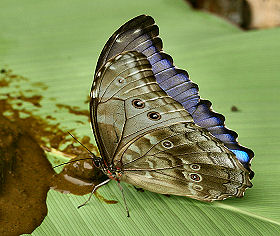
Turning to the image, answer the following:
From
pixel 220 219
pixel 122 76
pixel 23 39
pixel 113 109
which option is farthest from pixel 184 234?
pixel 23 39

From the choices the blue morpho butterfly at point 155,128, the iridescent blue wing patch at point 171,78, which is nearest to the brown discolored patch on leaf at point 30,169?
the blue morpho butterfly at point 155,128

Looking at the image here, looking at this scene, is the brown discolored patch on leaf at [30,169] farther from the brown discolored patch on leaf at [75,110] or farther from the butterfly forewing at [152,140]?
the butterfly forewing at [152,140]

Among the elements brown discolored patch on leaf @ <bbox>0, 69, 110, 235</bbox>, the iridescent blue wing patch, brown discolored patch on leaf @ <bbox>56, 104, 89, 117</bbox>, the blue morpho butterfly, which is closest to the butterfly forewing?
the blue morpho butterfly

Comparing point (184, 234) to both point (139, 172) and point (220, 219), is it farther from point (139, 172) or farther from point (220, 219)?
point (139, 172)

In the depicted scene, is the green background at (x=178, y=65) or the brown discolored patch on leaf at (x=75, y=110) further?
the brown discolored patch on leaf at (x=75, y=110)

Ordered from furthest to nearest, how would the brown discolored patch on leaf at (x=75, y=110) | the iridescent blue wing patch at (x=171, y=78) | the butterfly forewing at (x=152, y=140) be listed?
the brown discolored patch on leaf at (x=75, y=110) < the iridescent blue wing patch at (x=171, y=78) < the butterfly forewing at (x=152, y=140)

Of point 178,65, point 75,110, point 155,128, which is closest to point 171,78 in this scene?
point 155,128

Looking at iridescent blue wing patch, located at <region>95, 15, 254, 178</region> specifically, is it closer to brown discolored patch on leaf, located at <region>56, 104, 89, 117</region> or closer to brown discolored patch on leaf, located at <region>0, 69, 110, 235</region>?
brown discolored patch on leaf, located at <region>0, 69, 110, 235</region>

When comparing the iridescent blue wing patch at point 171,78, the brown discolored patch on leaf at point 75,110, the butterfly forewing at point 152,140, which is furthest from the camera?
the brown discolored patch on leaf at point 75,110
